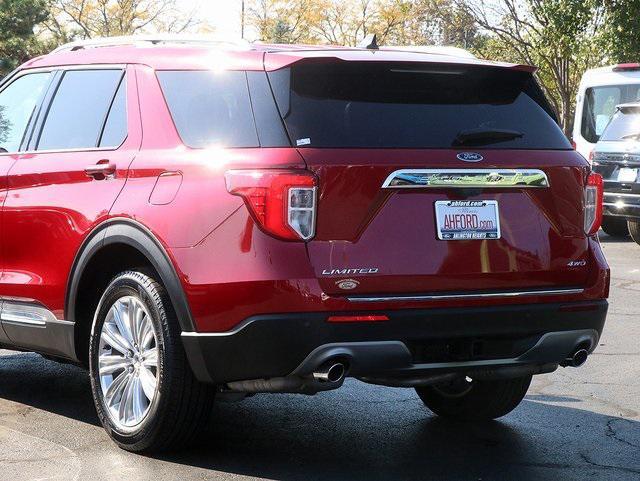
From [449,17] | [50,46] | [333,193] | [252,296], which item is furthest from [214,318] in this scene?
[50,46]

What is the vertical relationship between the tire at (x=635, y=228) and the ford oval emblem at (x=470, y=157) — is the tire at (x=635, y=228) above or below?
below

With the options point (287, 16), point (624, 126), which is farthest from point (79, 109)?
point (287, 16)

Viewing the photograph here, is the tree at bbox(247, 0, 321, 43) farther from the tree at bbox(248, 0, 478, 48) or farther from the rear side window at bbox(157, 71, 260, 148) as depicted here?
the rear side window at bbox(157, 71, 260, 148)

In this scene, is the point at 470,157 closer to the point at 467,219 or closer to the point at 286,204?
the point at 467,219

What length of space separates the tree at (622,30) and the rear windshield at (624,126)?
39.8ft

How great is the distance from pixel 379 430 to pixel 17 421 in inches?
68.0

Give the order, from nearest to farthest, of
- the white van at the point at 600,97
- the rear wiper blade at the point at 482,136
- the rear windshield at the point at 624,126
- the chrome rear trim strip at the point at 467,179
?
the chrome rear trim strip at the point at 467,179
the rear wiper blade at the point at 482,136
the rear windshield at the point at 624,126
the white van at the point at 600,97

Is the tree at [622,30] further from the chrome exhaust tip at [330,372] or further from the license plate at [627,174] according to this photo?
the chrome exhaust tip at [330,372]

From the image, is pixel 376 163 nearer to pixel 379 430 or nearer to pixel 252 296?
pixel 252 296

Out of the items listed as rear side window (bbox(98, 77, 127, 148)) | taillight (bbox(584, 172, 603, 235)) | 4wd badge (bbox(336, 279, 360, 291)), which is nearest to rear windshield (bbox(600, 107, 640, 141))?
taillight (bbox(584, 172, 603, 235))

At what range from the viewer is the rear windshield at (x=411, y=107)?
4.90 metres

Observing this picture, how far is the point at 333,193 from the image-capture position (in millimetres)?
4793

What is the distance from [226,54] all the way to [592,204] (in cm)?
167

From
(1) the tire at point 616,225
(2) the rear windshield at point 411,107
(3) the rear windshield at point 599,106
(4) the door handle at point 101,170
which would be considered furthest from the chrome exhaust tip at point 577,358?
(3) the rear windshield at point 599,106
